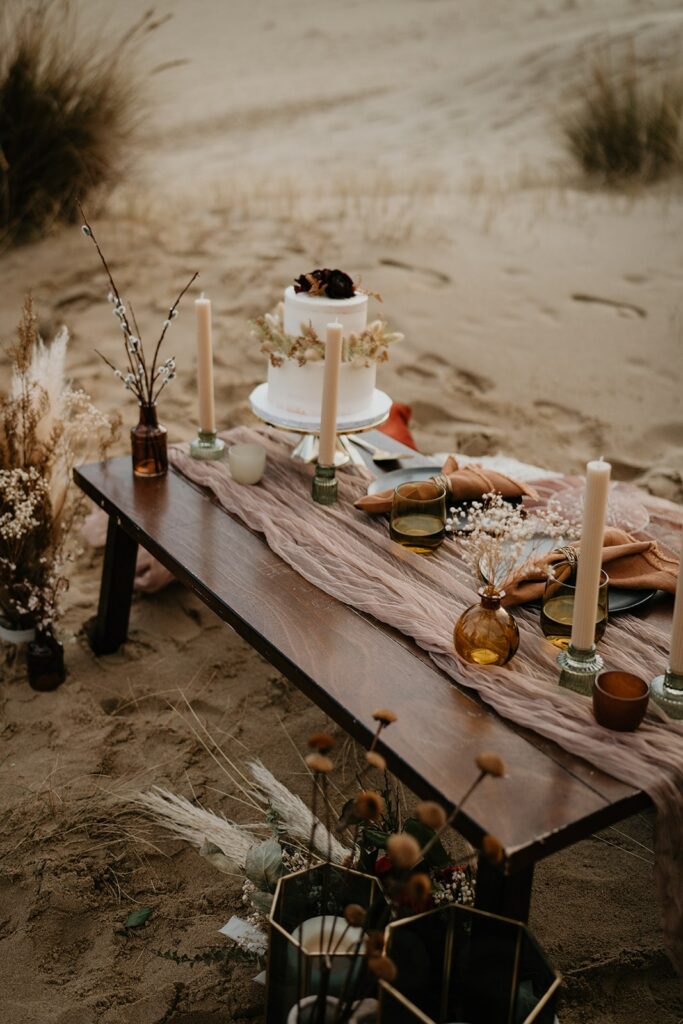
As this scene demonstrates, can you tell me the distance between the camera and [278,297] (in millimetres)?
5777

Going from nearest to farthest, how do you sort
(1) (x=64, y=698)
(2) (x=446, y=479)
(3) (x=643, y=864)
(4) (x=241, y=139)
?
(3) (x=643, y=864)
(2) (x=446, y=479)
(1) (x=64, y=698)
(4) (x=241, y=139)

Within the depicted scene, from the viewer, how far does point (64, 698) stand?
2.85 m

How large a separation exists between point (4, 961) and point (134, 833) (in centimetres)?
42

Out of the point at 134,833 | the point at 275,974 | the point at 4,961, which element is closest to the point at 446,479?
the point at 134,833

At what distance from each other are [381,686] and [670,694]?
50 centimetres

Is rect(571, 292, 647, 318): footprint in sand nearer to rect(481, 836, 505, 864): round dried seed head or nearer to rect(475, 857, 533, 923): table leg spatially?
rect(475, 857, 533, 923): table leg

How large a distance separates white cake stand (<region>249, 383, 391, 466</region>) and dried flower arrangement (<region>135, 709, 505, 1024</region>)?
2.78 feet

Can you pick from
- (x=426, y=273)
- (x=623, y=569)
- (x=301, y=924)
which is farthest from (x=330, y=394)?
(x=426, y=273)

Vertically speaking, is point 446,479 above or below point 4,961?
above

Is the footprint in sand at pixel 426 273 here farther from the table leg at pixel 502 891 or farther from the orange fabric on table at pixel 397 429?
the table leg at pixel 502 891

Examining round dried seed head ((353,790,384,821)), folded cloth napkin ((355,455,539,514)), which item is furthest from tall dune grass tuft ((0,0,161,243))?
round dried seed head ((353,790,384,821))

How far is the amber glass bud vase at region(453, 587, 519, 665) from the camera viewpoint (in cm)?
189

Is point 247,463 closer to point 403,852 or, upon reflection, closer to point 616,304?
point 403,852

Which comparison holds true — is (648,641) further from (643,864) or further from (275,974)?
(275,974)
